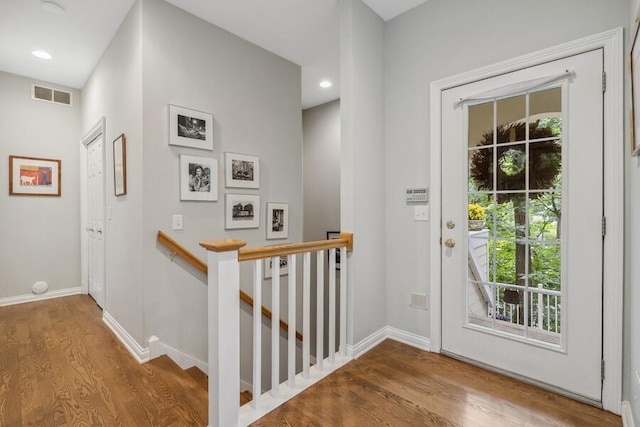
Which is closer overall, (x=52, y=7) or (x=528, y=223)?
(x=528, y=223)

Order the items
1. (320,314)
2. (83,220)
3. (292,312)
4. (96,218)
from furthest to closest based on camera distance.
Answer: (83,220), (96,218), (320,314), (292,312)

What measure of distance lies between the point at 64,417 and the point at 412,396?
191 cm

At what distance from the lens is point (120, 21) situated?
2.62m

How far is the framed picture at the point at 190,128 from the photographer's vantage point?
2.41m

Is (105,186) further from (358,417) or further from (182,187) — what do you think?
(358,417)

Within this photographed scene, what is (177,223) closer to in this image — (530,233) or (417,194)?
(417,194)

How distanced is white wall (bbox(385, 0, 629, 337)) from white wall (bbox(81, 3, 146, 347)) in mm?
1940

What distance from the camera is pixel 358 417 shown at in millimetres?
1610

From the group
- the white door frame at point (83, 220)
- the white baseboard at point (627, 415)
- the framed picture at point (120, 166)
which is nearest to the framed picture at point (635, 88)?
the white baseboard at point (627, 415)

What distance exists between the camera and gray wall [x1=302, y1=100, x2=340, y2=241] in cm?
447

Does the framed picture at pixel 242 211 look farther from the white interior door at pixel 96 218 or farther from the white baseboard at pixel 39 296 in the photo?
the white baseboard at pixel 39 296

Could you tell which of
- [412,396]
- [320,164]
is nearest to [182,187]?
[412,396]

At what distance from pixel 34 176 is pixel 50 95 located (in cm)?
105

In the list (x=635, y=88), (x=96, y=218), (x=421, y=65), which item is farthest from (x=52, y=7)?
(x=635, y=88)
